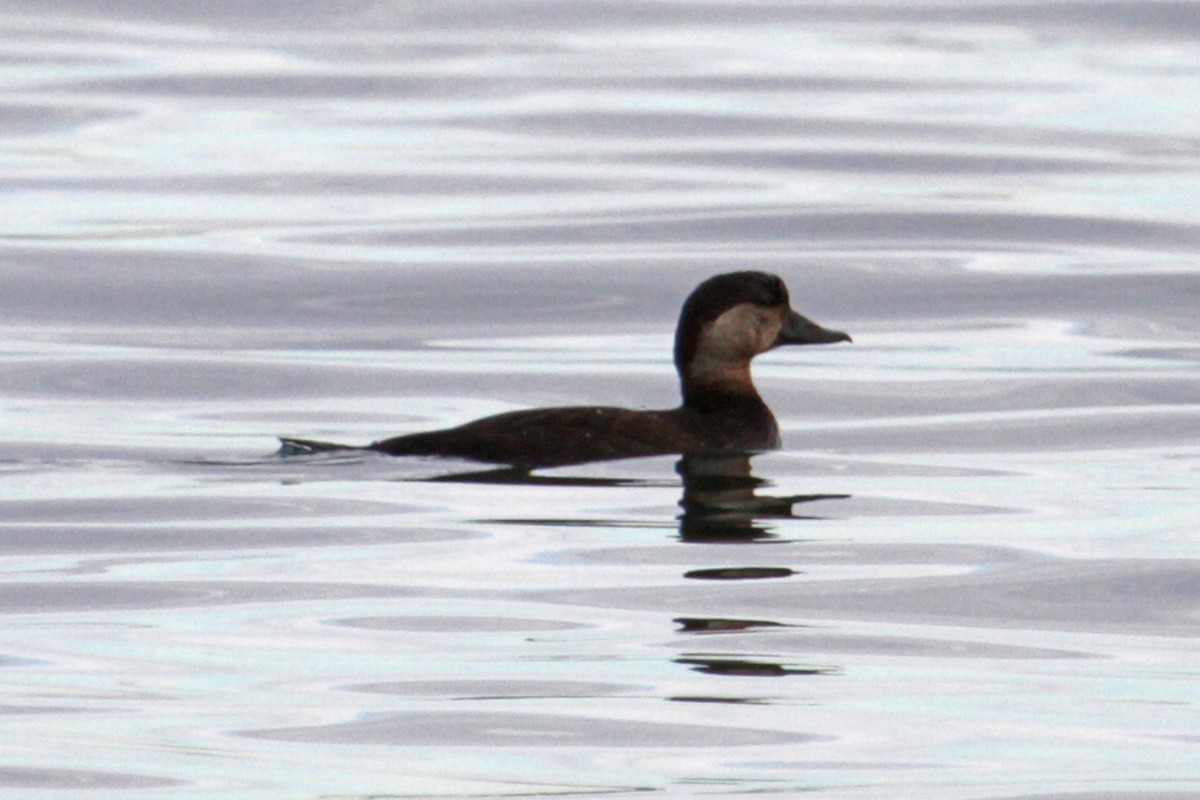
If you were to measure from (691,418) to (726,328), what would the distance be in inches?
19.8

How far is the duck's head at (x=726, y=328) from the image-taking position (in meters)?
11.9

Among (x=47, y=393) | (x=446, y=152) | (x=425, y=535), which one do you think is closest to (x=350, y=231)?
(x=446, y=152)

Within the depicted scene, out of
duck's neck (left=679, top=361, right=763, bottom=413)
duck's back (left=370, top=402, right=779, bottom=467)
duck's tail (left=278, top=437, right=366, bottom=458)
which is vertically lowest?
duck's tail (left=278, top=437, right=366, bottom=458)

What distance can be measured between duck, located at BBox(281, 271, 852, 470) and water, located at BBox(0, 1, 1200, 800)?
0.43ft

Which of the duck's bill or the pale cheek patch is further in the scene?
the duck's bill

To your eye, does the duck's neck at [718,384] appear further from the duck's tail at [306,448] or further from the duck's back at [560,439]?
the duck's tail at [306,448]

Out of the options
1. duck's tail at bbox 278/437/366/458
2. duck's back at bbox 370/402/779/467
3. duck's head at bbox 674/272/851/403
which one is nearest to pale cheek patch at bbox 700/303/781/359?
duck's head at bbox 674/272/851/403

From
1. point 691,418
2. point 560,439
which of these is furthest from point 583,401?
point 560,439

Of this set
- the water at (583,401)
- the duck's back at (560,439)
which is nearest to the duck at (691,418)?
the duck's back at (560,439)

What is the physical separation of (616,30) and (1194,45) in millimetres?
6828

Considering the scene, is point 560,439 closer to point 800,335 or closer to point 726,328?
point 726,328

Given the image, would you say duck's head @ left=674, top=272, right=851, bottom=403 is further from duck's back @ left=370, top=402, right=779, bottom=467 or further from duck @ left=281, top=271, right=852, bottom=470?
duck's back @ left=370, top=402, right=779, bottom=467

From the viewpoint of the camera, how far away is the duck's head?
11.9m

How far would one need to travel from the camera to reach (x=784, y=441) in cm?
1262
